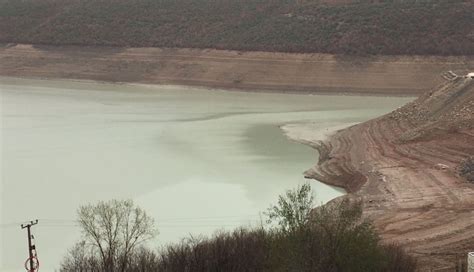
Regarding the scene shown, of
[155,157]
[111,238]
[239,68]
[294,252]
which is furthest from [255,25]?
[294,252]

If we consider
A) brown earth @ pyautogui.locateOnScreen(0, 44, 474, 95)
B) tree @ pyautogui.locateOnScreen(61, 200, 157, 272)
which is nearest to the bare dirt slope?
tree @ pyautogui.locateOnScreen(61, 200, 157, 272)

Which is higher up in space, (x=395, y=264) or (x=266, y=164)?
(x=266, y=164)

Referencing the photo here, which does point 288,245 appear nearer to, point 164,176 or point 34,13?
point 164,176

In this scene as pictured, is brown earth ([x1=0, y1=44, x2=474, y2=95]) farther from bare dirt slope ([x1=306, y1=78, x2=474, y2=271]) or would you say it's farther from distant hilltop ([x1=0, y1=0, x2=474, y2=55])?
bare dirt slope ([x1=306, y1=78, x2=474, y2=271])

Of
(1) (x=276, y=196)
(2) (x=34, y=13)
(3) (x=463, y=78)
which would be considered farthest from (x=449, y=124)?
(2) (x=34, y=13)

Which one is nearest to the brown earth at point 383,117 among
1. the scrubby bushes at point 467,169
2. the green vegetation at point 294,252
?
the scrubby bushes at point 467,169

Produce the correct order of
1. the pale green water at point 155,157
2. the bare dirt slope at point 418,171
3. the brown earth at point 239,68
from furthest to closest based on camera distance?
1. the brown earth at point 239,68
2. the pale green water at point 155,157
3. the bare dirt slope at point 418,171

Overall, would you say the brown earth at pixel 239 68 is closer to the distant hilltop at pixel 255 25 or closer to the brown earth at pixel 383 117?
the brown earth at pixel 383 117
